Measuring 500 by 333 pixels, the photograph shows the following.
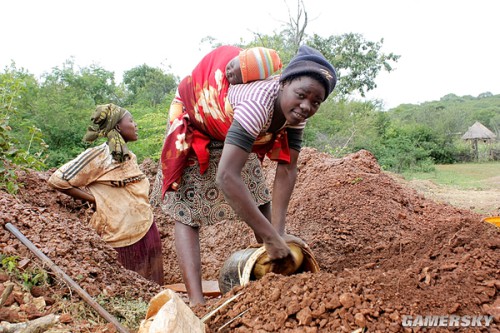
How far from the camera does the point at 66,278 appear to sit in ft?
7.19

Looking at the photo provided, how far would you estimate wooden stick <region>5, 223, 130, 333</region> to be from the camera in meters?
1.96

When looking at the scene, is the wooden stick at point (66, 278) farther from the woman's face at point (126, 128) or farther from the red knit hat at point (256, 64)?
the woman's face at point (126, 128)

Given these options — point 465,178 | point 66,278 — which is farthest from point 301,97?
point 465,178

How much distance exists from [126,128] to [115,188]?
52 cm

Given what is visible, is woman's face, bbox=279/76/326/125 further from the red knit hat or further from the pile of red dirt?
the pile of red dirt

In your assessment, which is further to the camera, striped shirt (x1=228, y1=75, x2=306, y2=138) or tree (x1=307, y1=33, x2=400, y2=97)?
tree (x1=307, y1=33, x2=400, y2=97)

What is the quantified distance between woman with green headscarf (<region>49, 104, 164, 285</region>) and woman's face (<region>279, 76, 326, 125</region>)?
2.09 meters

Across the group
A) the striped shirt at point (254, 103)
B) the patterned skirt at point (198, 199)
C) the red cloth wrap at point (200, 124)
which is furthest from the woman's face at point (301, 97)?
the patterned skirt at point (198, 199)

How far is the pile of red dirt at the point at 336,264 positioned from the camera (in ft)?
5.66

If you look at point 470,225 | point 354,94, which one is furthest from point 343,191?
point 354,94

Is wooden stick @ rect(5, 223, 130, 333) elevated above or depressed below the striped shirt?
below

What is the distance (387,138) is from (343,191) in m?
19.0

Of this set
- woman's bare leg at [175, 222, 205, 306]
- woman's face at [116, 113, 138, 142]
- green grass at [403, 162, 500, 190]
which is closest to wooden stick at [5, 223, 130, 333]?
woman's bare leg at [175, 222, 205, 306]

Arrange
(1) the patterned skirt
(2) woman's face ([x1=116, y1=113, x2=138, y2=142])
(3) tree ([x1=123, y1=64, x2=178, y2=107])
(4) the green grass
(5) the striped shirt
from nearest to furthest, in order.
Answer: (5) the striped shirt, (1) the patterned skirt, (2) woman's face ([x1=116, y1=113, x2=138, y2=142]), (4) the green grass, (3) tree ([x1=123, y1=64, x2=178, y2=107])
